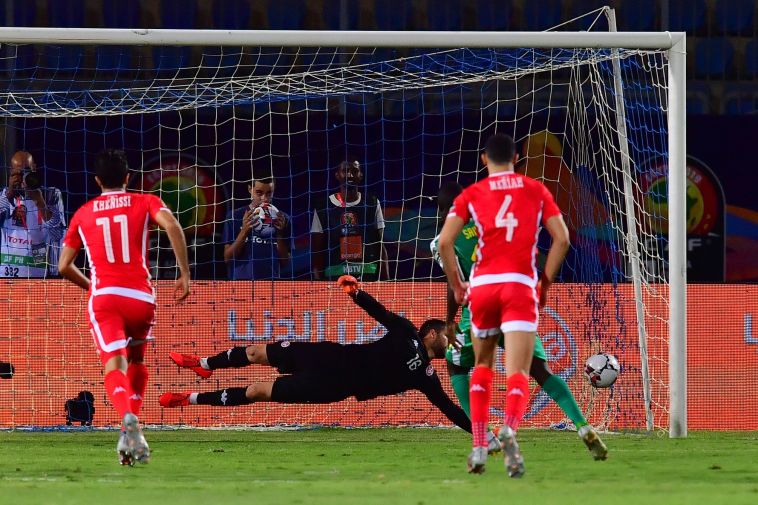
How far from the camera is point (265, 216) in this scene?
13820 millimetres

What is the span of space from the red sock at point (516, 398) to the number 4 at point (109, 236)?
96.1 inches

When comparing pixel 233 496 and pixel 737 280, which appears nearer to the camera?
pixel 233 496

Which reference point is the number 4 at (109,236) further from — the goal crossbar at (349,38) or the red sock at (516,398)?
the goal crossbar at (349,38)

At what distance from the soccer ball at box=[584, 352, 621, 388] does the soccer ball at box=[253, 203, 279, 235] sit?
3727 millimetres

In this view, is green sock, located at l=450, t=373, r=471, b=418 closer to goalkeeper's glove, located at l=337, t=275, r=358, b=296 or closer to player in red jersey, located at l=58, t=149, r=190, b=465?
goalkeeper's glove, located at l=337, t=275, r=358, b=296

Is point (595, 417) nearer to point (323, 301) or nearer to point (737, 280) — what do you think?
point (323, 301)

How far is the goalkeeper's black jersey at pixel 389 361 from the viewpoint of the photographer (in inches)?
436

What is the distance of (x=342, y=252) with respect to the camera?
13898 mm

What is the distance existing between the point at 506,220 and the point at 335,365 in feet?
13.9

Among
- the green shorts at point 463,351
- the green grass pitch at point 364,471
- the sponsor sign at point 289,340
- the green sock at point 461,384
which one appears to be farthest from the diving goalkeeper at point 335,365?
the green shorts at point 463,351

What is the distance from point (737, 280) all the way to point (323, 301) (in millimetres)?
7083

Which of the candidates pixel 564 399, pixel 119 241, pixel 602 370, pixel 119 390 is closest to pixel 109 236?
pixel 119 241

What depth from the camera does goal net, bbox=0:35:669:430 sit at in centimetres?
1257

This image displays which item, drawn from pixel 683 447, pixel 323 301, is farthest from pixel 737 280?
pixel 683 447
